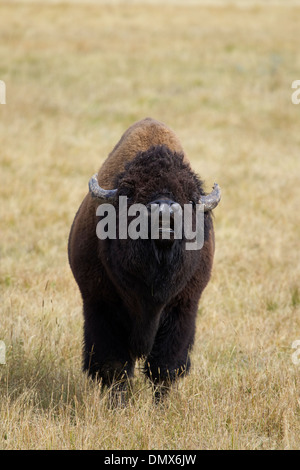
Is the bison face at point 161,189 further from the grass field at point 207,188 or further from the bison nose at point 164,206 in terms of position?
the grass field at point 207,188

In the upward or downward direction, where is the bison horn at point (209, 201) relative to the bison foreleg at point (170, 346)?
upward

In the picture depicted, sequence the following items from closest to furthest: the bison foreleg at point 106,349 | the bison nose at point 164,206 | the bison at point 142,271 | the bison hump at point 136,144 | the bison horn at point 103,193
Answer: the bison nose at point 164,206
the bison at point 142,271
the bison horn at point 103,193
the bison foreleg at point 106,349
the bison hump at point 136,144

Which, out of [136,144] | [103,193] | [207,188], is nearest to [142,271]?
[103,193]

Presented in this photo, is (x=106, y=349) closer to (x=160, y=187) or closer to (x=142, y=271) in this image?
(x=142, y=271)

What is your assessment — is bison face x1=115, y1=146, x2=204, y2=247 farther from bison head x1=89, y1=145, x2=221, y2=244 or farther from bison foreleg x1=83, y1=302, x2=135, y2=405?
bison foreleg x1=83, y1=302, x2=135, y2=405

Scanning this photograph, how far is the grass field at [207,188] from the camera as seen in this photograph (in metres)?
4.76

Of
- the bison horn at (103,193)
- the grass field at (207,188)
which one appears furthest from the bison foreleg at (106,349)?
the bison horn at (103,193)

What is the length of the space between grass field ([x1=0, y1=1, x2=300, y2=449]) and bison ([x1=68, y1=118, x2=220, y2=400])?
0.29 meters

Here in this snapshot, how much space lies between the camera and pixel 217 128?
18547mm

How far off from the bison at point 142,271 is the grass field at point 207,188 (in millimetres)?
287

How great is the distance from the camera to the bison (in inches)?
174
